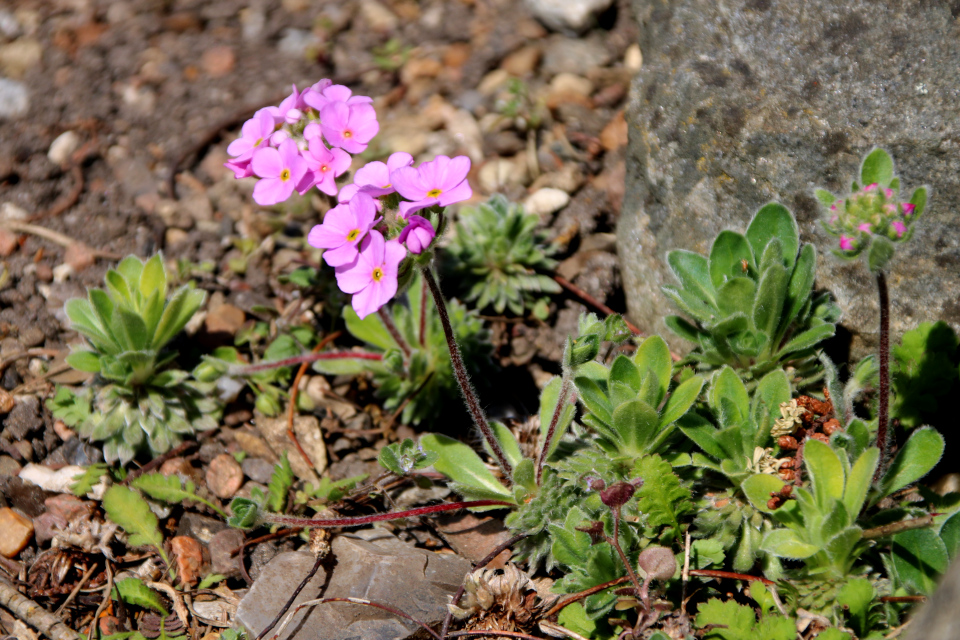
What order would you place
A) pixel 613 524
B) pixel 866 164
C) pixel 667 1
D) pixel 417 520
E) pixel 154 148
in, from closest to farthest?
pixel 866 164, pixel 613 524, pixel 417 520, pixel 667 1, pixel 154 148

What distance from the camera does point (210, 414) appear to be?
405cm

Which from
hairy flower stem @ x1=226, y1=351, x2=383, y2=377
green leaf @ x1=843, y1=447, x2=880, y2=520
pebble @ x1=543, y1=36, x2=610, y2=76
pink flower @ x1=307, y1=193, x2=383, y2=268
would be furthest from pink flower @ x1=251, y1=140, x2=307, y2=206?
pebble @ x1=543, y1=36, x2=610, y2=76

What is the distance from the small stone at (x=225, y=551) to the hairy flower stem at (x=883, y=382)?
278cm

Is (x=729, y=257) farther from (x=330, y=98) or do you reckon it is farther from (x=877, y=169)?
(x=330, y=98)

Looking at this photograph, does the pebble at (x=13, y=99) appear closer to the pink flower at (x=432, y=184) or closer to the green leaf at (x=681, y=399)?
the pink flower at (x=432, y=184)

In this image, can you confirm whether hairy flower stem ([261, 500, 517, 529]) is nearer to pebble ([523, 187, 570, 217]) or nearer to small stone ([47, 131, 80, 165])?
pebble ([523, 187, 570, 217])

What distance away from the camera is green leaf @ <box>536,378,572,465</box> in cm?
339

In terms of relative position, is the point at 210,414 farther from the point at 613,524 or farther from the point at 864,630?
the point at 864,630

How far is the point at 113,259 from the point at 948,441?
463 centimetres

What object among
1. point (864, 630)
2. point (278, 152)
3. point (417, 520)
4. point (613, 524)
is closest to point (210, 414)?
point (417, 520)

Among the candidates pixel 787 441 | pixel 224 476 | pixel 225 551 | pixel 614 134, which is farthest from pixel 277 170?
pixel 614 134

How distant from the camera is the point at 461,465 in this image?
11.6 feet

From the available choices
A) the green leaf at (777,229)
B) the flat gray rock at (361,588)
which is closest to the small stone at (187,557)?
the flat gray rock at (361,588)

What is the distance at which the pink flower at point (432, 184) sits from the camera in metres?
2.72
